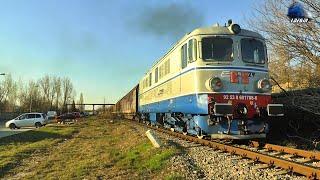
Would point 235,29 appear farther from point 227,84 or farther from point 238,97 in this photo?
point 238,97

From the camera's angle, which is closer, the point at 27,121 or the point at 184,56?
the point at 184,56

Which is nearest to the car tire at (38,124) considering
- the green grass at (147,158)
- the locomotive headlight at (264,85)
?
the green grass at (147,158)

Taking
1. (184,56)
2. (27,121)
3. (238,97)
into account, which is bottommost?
(27,121)

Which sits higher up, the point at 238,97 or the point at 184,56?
the point at 184,56

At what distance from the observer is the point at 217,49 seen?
584 inches

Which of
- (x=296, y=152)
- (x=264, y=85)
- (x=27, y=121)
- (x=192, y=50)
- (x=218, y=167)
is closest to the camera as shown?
(x=218, y=167)

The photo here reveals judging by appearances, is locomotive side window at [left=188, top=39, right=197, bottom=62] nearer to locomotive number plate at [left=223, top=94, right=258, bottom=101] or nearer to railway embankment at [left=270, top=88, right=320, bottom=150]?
locomotive number plate at [left=223, top=94, right=258, bottom=101]

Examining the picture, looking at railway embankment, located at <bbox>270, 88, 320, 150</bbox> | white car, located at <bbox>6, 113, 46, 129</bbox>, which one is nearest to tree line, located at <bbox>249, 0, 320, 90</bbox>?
railway embankment, located at <bbox>270, 88, 320, 150</bbox>

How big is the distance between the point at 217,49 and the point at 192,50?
841 millimetres

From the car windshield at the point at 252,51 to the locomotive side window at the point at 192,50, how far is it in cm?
160

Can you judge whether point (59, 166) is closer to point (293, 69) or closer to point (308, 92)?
point (308, 92)

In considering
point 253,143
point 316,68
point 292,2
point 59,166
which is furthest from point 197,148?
point 292,2

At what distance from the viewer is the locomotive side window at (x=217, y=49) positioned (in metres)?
14.6

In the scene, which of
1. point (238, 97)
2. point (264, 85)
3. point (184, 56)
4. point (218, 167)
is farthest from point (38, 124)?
point (218, 167)
